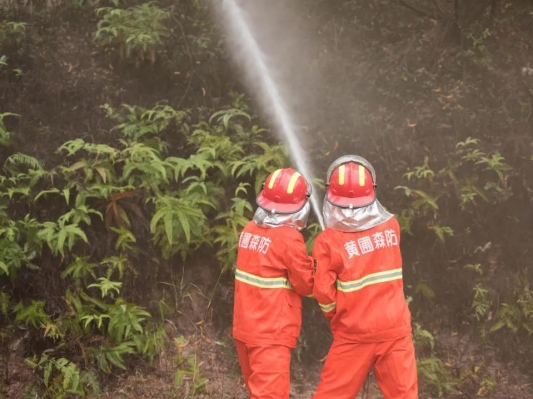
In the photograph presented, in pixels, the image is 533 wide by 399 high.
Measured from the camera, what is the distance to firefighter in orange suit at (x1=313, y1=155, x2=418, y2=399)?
4859 millimetres

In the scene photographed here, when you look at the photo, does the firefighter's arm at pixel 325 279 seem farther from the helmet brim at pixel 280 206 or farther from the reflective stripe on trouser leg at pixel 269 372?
the reflective stripe on trouser leg at pixel 269 372

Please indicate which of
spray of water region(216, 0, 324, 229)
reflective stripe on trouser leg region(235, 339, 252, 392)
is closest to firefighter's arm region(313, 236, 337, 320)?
reflective stripe on trouser leg region(235, 339, 252, 392)

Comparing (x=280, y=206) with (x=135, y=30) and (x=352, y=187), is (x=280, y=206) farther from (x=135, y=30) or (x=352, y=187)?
(x=135, y=30)

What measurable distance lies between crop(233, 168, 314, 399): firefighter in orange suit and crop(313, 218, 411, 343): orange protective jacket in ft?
0.63

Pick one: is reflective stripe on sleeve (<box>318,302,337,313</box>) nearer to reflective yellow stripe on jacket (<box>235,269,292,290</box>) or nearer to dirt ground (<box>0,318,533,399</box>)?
reflective yellow stripe on jacket (<box>235,269,292,290</box>)

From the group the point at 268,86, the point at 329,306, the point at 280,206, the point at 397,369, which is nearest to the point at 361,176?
the point at 280,206

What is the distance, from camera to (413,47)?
948 cm

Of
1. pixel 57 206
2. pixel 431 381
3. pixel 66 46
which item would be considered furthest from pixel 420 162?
pixel 66 46

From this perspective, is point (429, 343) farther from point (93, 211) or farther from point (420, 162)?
point (93, 211)

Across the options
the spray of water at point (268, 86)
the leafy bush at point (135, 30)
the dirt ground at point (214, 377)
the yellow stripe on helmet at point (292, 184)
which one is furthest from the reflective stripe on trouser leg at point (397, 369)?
the leafy bush at point (135, 30)

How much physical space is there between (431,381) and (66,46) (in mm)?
7362

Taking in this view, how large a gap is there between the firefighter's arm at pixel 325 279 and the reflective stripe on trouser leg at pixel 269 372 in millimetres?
530

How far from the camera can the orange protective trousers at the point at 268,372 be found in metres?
4.90

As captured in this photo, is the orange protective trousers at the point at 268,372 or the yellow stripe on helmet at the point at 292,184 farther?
the yellow stripe on helmet at the point at 292,184
